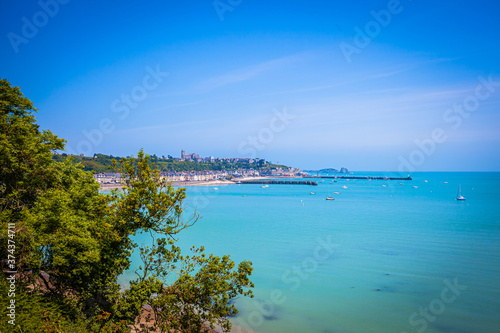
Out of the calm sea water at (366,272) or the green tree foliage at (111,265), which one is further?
the calm sea water at (366,272)

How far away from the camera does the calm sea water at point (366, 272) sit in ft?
52.1

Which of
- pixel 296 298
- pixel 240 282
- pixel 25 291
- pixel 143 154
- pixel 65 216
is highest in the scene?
pixel 143 154

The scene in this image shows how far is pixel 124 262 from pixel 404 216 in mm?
50856

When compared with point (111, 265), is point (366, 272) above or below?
below

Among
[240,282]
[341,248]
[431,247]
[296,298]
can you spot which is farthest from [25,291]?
[431,247]

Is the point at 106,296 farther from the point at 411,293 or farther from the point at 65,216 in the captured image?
the point at 411,293

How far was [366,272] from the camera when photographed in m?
23.6

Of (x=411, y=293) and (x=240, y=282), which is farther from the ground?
(x=240, y=282)

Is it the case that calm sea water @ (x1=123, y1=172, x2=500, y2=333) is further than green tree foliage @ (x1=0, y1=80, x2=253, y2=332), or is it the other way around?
calm sea water @ (x1=123, y1=172, x2=500, y2=333)

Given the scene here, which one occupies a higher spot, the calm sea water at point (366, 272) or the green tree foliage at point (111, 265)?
the green tree foliage at point (111, 265)

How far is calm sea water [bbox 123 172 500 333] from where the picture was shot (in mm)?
15891

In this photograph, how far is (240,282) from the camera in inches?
352

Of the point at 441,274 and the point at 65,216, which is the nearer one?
the point at 65,216

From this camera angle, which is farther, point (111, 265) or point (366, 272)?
point (366, 272)
